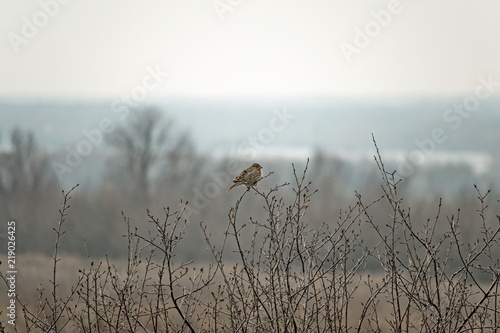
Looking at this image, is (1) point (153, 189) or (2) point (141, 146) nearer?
(1) point (153, 189)

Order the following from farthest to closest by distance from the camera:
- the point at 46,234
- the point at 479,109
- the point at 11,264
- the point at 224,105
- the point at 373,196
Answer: the point at 224,105
the point at 479,109
the point at 373,196
the point at 46,234
the point at 11,264

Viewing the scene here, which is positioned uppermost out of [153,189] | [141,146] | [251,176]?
[141,146]

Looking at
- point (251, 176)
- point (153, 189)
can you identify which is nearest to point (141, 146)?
point (153, 189)

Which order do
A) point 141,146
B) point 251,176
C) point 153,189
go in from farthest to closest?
1. point 141,146
2. point 153,189
3. point 251,176

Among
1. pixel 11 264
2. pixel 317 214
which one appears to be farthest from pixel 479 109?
pixel 11 264

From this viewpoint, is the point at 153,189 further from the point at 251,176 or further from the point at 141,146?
the point at 251,176

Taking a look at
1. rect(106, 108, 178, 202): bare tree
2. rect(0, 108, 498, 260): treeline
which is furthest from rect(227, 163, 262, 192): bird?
rect(106, 108, 178, 202): bare tree

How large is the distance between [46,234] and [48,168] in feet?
15.4

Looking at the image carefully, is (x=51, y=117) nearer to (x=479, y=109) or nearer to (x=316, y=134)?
(x=316, y=134)

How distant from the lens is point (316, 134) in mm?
38844

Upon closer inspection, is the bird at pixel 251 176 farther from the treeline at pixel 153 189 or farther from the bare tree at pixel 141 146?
the bare tree at pixel 141 146

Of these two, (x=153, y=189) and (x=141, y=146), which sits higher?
(x=141, y=146)

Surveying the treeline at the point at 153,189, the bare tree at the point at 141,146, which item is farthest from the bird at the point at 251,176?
the bare tree at the point at 141,146

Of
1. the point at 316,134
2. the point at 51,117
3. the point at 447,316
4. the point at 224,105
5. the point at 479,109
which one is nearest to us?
the point at 447,316
